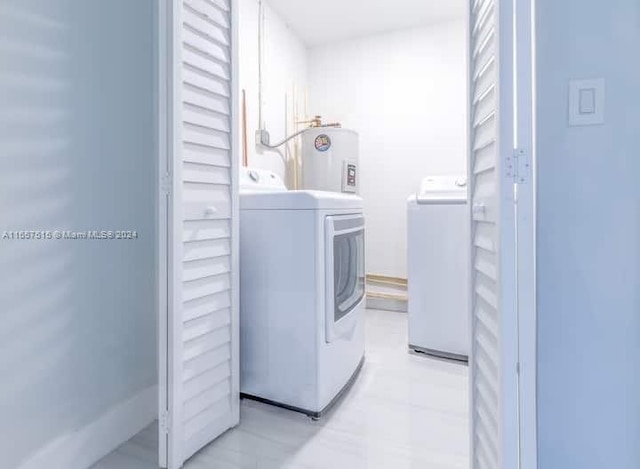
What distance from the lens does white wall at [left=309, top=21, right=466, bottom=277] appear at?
347cm

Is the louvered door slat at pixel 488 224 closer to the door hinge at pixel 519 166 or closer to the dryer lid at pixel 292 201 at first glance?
the door hinge at pixel 519 166

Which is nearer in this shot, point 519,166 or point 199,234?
point 519,166

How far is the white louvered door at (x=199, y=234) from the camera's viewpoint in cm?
138

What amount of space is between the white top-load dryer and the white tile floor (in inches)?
12.2

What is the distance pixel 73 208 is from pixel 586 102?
157 centimetres

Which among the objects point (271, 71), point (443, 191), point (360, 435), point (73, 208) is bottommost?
point (360, 435)

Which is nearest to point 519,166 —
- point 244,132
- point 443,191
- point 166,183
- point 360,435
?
point 166,183

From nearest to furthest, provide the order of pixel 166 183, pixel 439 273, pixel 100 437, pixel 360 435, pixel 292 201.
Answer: pixel 166 183 → pixel 100 437 → pixel 360 435 → pixel 292 201 → pixel 439 273

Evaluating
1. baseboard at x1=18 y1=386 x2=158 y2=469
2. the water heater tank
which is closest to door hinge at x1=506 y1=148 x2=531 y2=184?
baseboard at x1=18 y1=386 x2=158 y2=469

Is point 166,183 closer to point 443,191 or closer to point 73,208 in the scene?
point 73,208

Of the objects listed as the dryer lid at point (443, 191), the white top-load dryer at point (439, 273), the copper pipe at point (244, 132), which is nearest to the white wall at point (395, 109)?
the dryer lid at point (443, 191)

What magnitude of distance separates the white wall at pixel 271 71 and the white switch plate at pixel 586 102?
2.27 m

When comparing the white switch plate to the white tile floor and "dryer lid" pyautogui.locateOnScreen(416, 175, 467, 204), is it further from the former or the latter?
"dryer lid" pyautogui.locateOnScreen(416, 175, 467, 204)

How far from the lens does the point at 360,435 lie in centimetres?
166
